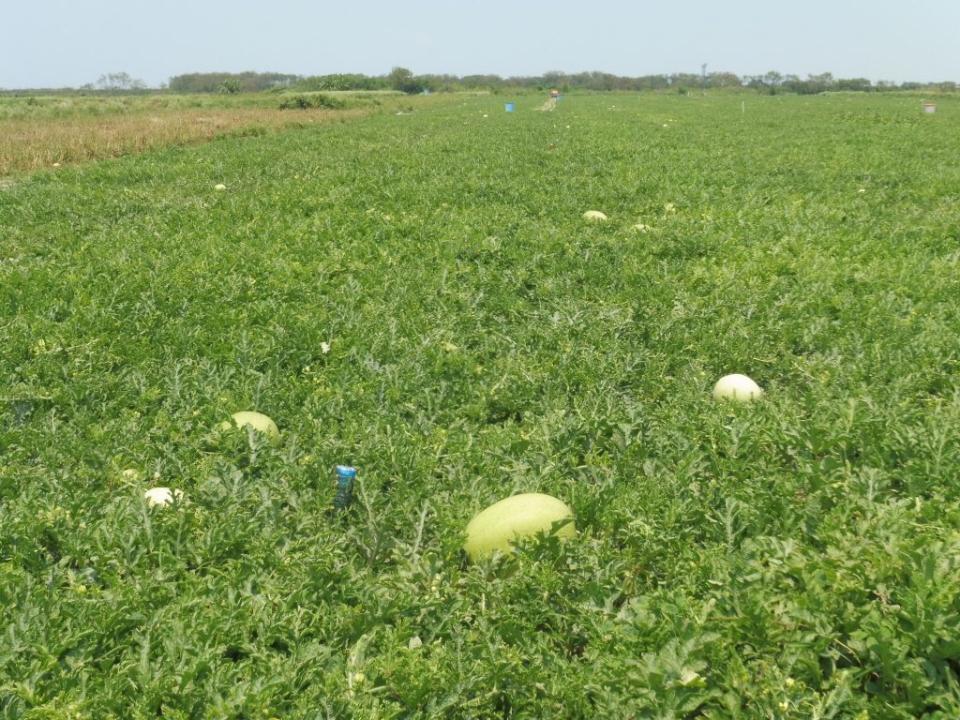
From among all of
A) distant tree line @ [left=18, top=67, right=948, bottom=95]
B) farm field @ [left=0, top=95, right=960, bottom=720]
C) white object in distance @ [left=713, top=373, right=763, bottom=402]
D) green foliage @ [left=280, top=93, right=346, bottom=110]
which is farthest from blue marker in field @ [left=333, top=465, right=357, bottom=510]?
distant tree line @ [left=18, top=67, right=948, bottom=95]

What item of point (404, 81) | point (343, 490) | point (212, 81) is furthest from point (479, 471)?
point (212, 81)

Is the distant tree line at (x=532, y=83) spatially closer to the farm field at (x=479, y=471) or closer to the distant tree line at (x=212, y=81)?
the distant tree line at (x=212, y=81)

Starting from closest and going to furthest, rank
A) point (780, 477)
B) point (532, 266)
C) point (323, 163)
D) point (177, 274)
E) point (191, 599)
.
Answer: point (191, 599) < point (780, 477) < point (177, 274) < point (532, 266) < point (323, 163)

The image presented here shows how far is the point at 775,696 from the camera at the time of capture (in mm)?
1883

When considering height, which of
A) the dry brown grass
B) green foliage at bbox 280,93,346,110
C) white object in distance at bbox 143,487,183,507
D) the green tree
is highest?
the green tree

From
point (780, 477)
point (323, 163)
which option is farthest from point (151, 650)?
point (323, 163)

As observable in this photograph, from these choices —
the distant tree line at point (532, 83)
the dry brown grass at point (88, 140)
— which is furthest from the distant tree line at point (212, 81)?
the dry brown grass at point (88, 140)

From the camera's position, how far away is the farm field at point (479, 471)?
2.03 m

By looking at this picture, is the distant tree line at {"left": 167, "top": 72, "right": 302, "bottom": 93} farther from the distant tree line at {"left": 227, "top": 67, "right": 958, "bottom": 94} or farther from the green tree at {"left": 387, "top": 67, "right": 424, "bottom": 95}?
the green tree at {"left": 387, "top": 67, "right": 424, "bottom": 95}

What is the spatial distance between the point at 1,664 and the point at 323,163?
1292 centimetres

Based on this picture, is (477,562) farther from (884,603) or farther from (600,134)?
(600,134)

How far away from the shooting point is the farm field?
203 centimetres

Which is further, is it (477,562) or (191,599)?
(477,562)

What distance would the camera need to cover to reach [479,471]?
130 inches
